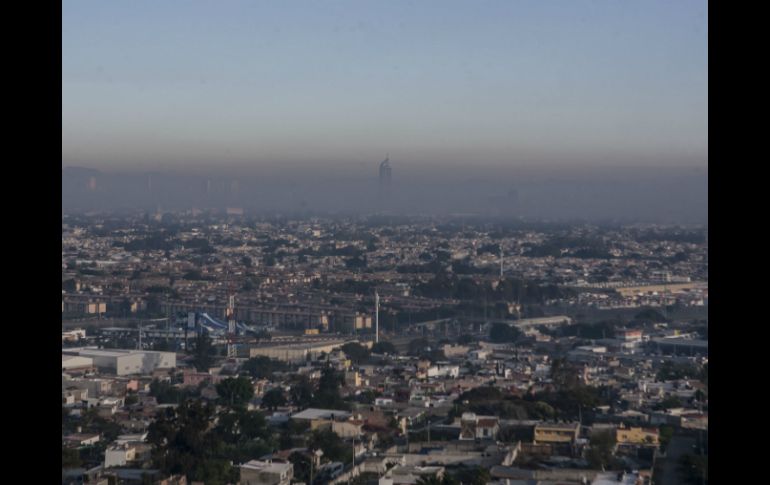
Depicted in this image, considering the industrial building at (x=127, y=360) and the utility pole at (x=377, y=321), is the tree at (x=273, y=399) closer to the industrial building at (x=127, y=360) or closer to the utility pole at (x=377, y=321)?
the industrial building at (x=127, y=360)

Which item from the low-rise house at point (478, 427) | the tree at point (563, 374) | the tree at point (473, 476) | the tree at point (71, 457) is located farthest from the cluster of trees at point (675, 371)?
the tree at point (71, 457)

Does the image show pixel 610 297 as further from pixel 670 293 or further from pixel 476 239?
pixel 476 239

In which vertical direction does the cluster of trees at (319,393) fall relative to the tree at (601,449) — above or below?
above

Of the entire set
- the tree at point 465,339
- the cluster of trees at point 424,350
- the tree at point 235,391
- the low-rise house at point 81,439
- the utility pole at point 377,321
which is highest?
the utility pole at point 377,321

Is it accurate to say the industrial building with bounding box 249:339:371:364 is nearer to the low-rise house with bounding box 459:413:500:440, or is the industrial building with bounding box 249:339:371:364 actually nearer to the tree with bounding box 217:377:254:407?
the tree with bounding box 217:377:254:407
